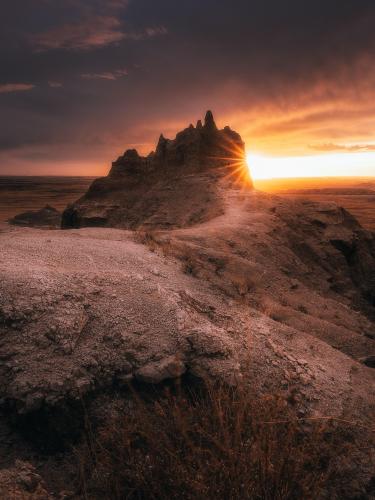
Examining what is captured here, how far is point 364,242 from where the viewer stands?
13.2 m

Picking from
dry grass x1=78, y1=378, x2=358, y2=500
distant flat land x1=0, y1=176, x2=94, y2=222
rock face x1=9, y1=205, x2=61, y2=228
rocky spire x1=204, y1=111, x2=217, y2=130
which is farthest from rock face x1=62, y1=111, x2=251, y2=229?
distant flat land x1=0, y1=176, x2=94, y2=222

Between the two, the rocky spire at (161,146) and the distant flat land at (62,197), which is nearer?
the rocky spire at (161,146)

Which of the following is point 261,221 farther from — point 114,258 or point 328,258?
point 114,258

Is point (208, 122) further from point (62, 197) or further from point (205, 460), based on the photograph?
point (62, 197)

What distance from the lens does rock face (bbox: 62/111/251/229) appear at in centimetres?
1551

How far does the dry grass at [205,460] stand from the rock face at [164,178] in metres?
11.9

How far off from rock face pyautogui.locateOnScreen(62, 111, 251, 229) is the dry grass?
39.2 ft

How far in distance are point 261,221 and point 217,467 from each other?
932 centimetres

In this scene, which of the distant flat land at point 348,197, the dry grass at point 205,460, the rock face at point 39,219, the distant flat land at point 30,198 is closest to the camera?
the dry grass at point 205,460

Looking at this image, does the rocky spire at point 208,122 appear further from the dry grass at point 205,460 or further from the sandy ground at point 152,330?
the dry grass at point 205,460

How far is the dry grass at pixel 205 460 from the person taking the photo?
2.34m

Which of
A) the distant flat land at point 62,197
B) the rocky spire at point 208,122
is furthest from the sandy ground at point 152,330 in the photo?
the rocky spire at point 208,122

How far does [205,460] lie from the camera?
250 cm

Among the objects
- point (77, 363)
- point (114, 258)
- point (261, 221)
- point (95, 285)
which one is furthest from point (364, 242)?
point (77, 363)
